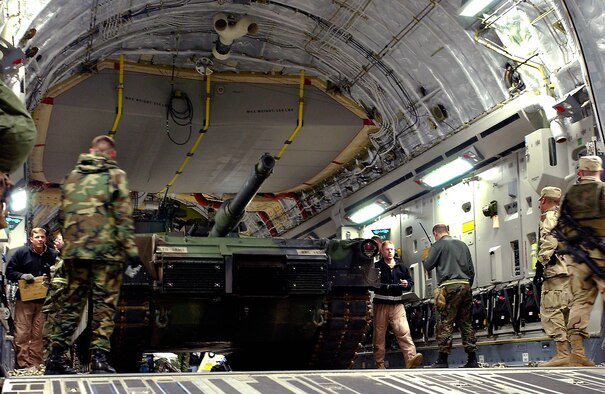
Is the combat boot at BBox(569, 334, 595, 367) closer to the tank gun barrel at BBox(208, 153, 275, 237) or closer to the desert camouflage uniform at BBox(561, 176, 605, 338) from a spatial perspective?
the desert camouflage uniform at BBox(561, 176, 605, 338)

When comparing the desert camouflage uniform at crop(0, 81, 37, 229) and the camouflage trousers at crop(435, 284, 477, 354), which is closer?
the desert camouflage uniform at crop(0, 81, 37, 229)

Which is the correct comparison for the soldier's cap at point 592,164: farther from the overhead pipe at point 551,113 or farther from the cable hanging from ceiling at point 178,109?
the cable hanging from ceiling at point 178,109

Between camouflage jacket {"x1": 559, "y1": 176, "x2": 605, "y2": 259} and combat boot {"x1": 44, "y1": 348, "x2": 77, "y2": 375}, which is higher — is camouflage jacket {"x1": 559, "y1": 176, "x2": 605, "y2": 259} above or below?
above

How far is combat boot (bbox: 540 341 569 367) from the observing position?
7.60 m

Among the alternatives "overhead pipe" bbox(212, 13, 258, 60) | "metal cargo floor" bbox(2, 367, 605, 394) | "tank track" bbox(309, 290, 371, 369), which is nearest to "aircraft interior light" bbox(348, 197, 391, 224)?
"overhead pipe" bbox(212, 13, 258, 60)

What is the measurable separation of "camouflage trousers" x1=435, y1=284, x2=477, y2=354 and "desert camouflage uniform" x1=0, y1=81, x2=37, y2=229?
689 centimetres

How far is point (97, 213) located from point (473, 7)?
5.45 metres

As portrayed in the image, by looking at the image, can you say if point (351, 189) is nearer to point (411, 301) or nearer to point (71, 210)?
point (411, 301)

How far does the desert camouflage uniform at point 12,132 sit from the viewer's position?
12.0 ft

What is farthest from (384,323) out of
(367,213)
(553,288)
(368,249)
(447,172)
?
(367,213)

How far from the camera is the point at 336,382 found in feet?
15.2

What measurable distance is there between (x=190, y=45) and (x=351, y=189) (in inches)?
172

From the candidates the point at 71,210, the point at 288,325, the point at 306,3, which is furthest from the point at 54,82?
the point at 71,210

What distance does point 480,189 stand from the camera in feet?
38.4
